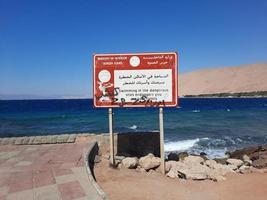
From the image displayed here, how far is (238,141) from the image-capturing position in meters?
26.0

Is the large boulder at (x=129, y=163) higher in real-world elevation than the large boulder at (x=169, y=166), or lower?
higher

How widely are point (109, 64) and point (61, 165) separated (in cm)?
303

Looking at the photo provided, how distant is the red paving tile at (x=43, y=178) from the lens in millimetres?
7986

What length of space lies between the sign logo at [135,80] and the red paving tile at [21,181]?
2.97 metres

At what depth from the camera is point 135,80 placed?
10602 mm

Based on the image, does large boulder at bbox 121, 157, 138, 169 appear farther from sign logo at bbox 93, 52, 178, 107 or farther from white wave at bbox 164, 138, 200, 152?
white wave at bbox 164, 138, 200, 152

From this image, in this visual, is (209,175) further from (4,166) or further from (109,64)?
(4,166)

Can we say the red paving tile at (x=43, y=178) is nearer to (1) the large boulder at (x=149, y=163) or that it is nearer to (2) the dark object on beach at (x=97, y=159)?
(2) the dark object on beach at (x=97, y=159)

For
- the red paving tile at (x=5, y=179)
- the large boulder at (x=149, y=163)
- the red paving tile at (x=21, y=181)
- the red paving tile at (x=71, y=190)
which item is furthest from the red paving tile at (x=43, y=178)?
the large boulder at (x=149, y=163)

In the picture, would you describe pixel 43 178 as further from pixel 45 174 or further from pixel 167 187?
pixel 167 187

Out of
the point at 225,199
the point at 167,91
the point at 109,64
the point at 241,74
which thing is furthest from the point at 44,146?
the point at 241,74

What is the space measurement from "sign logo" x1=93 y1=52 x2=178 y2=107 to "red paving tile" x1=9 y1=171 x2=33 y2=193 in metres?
2.97

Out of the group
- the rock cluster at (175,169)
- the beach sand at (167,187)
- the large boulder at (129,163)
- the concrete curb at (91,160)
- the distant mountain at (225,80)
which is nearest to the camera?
the concrete curb at (91,160)

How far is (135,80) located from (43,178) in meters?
3.74
